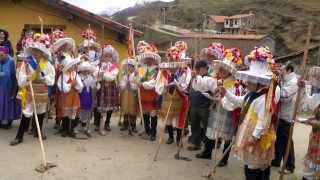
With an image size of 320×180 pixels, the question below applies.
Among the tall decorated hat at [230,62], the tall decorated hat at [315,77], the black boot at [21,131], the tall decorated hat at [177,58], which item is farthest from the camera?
the tall decorated hat at [177,58]

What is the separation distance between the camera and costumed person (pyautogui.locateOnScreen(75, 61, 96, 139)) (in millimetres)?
9305

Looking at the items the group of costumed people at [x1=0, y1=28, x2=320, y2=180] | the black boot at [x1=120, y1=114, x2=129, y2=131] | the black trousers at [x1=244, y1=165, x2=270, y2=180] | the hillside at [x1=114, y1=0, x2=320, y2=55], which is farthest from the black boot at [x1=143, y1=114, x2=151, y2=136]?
the hillside at [x1=114, y1=0, x2=320, y2=55]

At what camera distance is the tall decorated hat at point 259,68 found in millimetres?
5707

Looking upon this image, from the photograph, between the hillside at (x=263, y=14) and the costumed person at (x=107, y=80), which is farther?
the hillside at (x=263, y=14)

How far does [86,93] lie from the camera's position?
369 inches

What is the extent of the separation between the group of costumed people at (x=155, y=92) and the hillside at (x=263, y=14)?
28538 mm

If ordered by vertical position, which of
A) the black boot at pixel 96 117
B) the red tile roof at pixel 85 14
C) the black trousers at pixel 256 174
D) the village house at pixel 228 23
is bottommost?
the black trousers at pixel 256 174

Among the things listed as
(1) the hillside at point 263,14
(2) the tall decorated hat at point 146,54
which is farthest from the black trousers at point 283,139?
(1) the hillside at point 263,14

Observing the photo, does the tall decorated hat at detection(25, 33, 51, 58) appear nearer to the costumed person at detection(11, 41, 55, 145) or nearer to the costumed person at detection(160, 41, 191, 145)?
the costumed person at detection(11, 41, 55, 145)

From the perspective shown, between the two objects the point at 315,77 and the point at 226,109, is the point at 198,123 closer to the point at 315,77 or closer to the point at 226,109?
the point at 226,109

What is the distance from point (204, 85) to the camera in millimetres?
8039

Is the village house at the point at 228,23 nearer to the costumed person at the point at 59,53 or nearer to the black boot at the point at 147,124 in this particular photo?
the black boot at the point at 147,124

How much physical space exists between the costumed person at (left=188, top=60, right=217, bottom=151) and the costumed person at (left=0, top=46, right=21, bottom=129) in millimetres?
3422

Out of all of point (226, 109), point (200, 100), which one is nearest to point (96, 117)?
point (200, 100)
